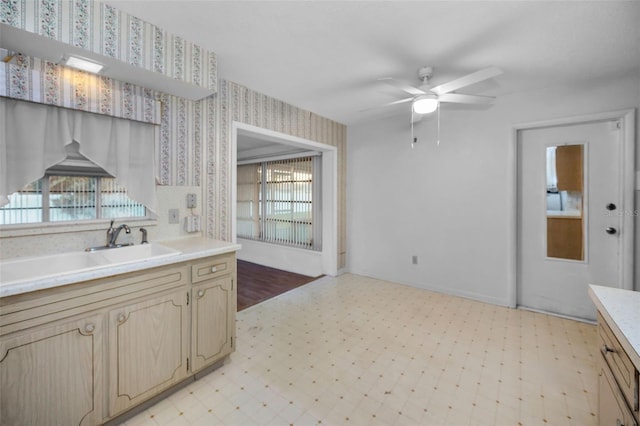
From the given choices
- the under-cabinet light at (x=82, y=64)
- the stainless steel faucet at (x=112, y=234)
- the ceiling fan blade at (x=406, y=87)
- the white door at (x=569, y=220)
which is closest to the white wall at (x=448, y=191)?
the white door at (x=569, y=220)

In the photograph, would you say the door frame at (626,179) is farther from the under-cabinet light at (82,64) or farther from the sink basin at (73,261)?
the under-cabinet light at (82,64)

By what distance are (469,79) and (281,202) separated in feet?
12.2

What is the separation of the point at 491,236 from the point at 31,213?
4.19 m

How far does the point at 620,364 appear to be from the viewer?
3.39ft

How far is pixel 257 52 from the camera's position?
2.26 metres

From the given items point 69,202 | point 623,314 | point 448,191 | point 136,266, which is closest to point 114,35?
point 69,202

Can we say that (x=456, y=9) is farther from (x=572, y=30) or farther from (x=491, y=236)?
(x=491, y=236)

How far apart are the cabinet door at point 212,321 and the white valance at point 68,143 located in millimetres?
837

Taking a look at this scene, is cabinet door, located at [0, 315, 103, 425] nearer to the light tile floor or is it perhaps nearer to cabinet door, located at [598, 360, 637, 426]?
the light tile floor

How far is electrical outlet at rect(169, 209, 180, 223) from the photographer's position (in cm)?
233

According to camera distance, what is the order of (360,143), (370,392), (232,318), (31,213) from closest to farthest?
(31,213)
(370,392)
(232,318)
(360,143)

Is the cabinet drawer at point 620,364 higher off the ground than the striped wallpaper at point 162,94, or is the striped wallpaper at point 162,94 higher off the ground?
the striped wallpaper at point 162,94

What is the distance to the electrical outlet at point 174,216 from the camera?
2.33 meters

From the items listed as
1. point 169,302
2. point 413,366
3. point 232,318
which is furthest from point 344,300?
point 169,302
